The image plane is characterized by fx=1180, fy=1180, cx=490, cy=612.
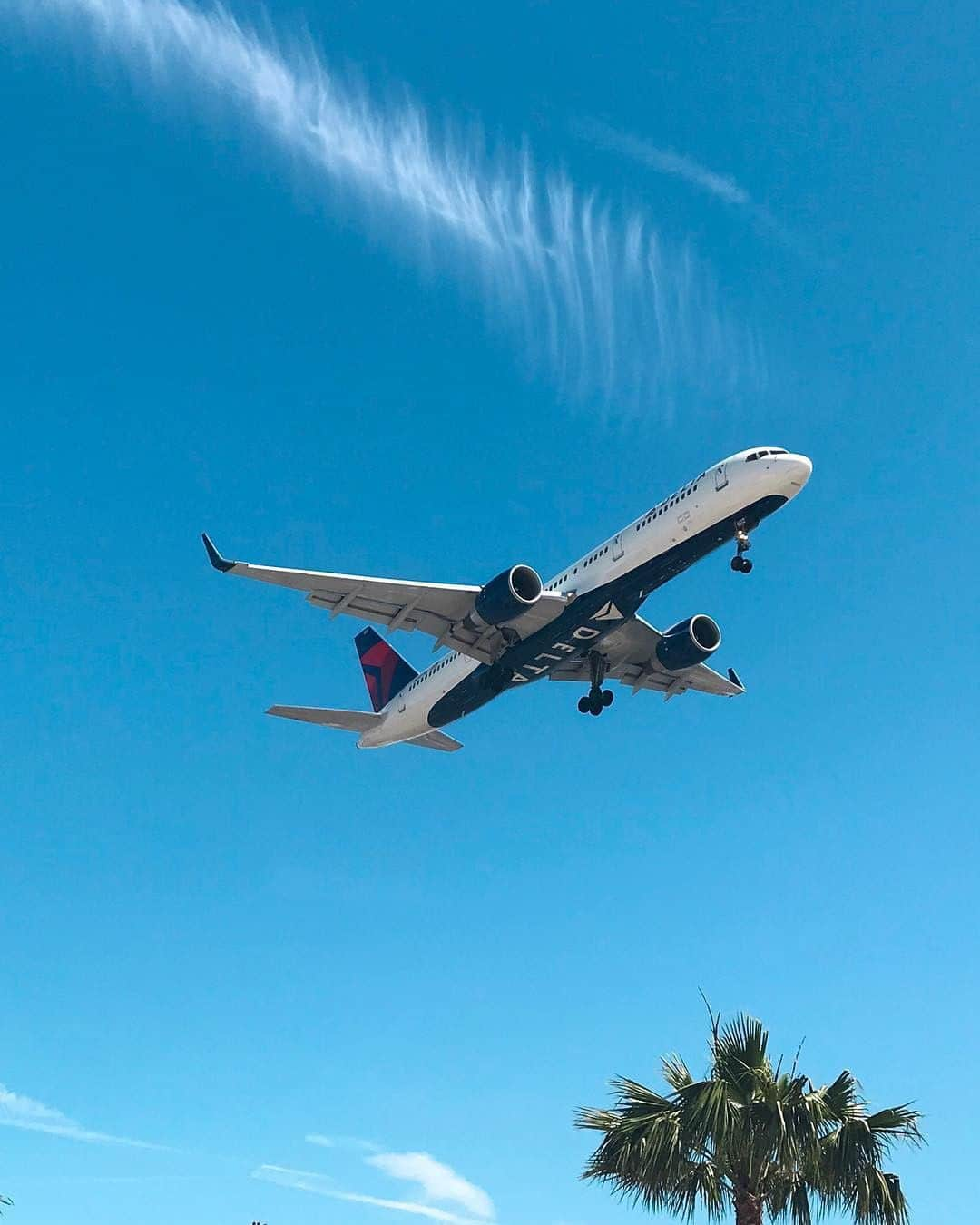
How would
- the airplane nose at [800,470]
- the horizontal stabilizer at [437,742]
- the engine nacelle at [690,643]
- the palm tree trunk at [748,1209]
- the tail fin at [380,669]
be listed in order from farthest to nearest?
the tail fin at [380,669] < the horizontal stabilizer at [437,742] < the engine nacelle at [690,643] < the airplane nose at [800,470] < the palm tree trunk at [748,1209]

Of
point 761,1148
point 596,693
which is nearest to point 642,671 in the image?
point 596,693

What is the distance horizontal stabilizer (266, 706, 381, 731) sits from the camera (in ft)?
140

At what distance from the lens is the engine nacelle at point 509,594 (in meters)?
35.3

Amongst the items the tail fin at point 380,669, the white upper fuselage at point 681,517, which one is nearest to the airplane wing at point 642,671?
the white upper fuselage at point 681,517

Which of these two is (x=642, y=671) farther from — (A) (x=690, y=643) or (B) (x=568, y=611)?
(B) (x=568, y=611)

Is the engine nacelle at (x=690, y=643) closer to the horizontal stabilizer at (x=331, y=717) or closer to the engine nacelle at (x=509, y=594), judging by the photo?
the engine nacelle at (x=509, y=594)

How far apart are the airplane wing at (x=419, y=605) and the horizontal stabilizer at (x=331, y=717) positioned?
19.3 feet

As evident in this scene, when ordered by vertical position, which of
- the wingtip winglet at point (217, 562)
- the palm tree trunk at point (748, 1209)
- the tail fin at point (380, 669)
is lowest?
the palm tree trunk at point (748, 1209)

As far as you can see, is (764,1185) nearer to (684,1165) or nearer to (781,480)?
(684,1165)

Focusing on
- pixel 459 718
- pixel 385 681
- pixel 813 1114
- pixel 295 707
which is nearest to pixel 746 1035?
pixel 813 1114

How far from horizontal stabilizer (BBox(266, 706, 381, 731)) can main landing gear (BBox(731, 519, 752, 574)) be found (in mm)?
15785

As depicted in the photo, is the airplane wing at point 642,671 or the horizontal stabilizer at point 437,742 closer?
the airplane wing at point 642,671

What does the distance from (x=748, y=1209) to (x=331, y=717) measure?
93.9ft

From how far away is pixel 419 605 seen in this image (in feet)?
124
